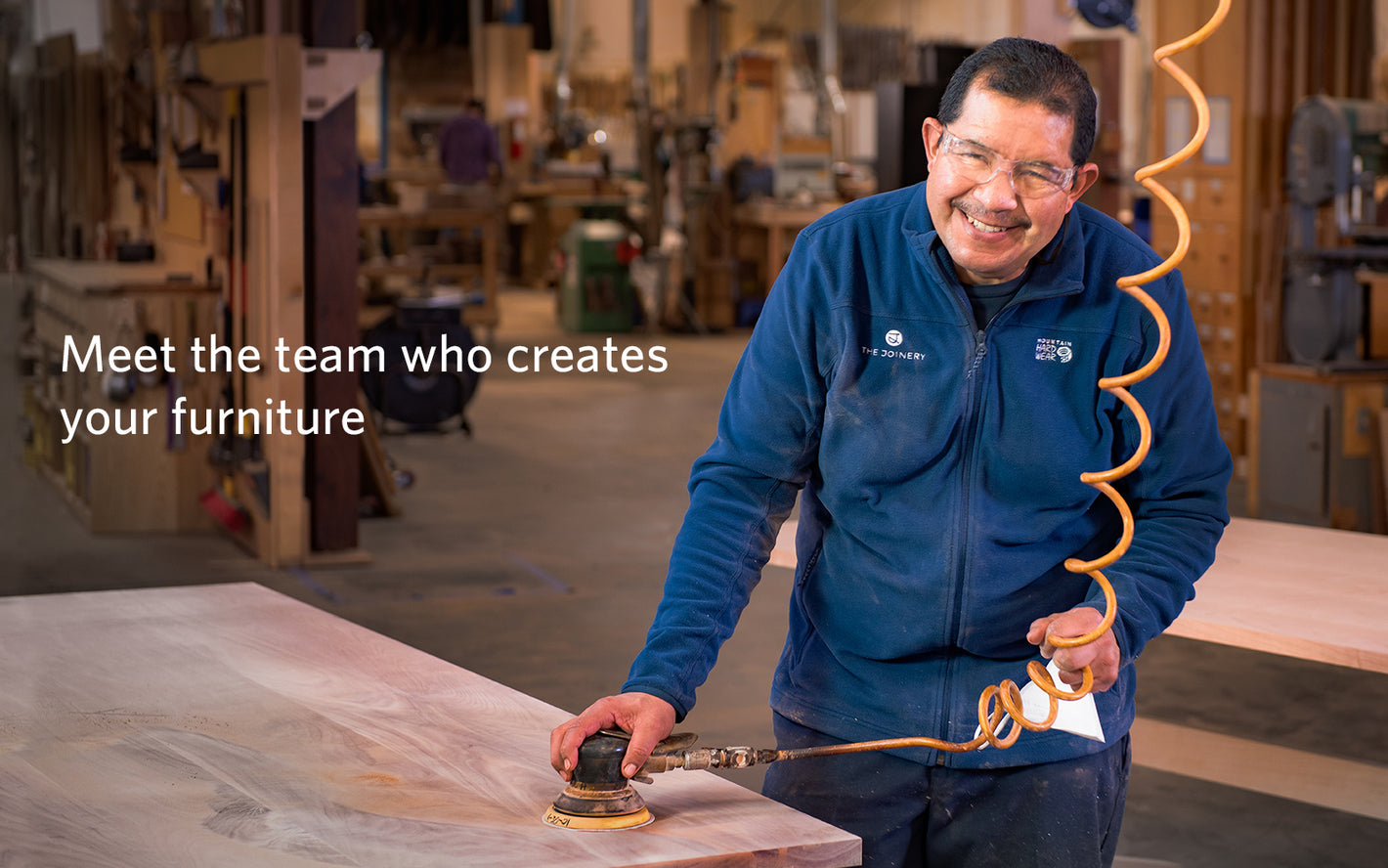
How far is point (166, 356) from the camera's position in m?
6.51

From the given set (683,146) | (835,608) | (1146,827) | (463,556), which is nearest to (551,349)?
(683,146)

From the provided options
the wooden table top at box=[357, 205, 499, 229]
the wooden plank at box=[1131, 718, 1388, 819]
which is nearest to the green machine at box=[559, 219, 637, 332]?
the wooden table top at box=[357, 205, 499, 229]

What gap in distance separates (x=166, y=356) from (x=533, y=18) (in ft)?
36.7

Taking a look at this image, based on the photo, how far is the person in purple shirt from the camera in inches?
502

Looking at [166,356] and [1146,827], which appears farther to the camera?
[166,356]

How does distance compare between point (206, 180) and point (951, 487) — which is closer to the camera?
point (951, 487)

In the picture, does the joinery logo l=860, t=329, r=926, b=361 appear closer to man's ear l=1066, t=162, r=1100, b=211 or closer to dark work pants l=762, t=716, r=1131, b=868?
man's ear l=1066, t=162, r=1100, b=211

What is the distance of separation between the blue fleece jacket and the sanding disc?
175mm

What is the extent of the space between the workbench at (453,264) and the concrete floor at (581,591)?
83.0 inches

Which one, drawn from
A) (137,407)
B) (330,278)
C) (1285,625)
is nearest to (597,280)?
(137,407)

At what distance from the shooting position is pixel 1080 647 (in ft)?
5.47

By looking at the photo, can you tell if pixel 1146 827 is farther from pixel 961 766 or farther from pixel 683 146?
pixel 683 146

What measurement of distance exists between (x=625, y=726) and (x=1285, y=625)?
4.62ft

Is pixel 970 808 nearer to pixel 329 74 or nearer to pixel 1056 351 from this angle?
pixel 1056 351
